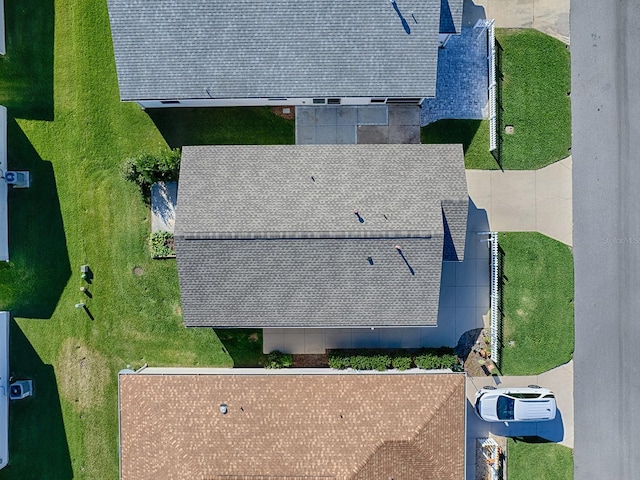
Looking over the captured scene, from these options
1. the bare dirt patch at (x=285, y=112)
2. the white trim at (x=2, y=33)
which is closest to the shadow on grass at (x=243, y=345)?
the bare dirt patch at (x=285, y=112)

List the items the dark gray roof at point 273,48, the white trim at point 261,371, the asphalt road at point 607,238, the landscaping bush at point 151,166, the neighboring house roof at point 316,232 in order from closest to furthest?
the neighboring house roof at point 316,232, the dark gray roof at point 273,48, the white trim at point 261,371, the landscaping bush at point 151,166, the asphalt road at point 607,238

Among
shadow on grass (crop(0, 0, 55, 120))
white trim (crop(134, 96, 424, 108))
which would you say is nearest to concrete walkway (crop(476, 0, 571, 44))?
white trim (crop(134, 96, 424, 108))

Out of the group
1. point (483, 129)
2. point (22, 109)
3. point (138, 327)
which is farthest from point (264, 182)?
point (22, 109)

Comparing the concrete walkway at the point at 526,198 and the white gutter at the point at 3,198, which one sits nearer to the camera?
the white gutter at the point at 3,198

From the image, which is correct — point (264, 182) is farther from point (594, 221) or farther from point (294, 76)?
point (594, 221)

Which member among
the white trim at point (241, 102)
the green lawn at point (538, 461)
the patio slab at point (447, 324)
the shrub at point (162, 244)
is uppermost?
the white trim at point (241, 102)

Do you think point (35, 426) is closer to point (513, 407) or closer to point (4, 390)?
point (4, 390)

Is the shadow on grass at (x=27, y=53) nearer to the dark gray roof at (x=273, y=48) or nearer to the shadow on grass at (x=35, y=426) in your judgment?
the dark gray roof at (x=273, y=48)

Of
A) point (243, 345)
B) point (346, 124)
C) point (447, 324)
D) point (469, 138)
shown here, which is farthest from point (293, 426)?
point (469, 138)
